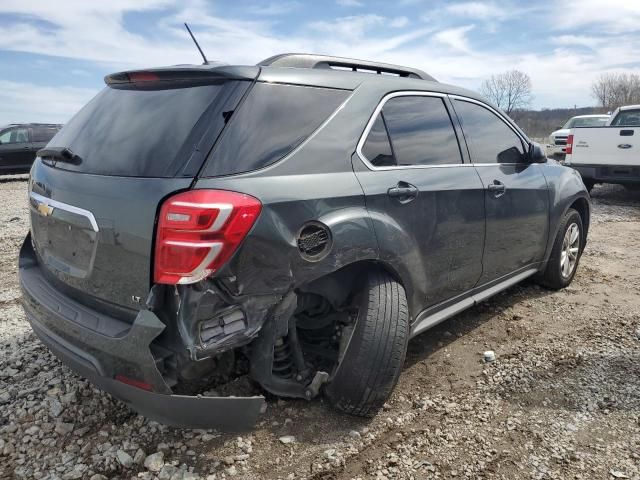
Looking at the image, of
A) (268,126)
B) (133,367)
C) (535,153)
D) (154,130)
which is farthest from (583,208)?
(133,367)

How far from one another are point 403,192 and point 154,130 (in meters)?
1.29

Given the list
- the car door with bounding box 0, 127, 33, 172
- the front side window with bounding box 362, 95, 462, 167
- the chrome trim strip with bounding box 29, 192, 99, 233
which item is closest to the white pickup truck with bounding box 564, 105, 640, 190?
the front side window with bounding box 362, 95, 462, 167

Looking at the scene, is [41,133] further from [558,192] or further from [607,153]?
[558,192]

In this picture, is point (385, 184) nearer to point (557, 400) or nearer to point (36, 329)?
point (557, 400)

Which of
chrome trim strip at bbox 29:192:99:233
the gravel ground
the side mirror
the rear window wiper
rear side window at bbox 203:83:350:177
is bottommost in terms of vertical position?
the gravel ground

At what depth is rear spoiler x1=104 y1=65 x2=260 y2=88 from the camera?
2233mm

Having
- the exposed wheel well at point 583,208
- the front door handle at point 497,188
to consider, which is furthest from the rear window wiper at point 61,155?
the exposed wheel well at point 583,208

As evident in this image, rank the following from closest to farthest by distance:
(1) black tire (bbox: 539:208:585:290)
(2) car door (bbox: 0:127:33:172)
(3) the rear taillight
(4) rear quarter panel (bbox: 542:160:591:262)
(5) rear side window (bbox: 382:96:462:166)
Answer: (3) the rear taillight, (5) rear side window (bbox: 382:96:462:166), (4) rear quarter panel (bbox: 542:160:591:262), (1) black tire (bbox: 539:208:585:290), (2) car door (bbox: 0:127:33:172)

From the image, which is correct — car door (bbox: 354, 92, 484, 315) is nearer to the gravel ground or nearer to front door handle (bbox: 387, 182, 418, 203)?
front door handle (bbox: 387, 182, 418, 203)

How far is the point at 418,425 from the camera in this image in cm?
261

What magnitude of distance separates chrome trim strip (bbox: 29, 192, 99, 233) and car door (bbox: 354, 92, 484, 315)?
1250 mm

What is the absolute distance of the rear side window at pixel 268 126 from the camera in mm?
2096

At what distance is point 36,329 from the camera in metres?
2.52

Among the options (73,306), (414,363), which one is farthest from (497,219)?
(73,306)
